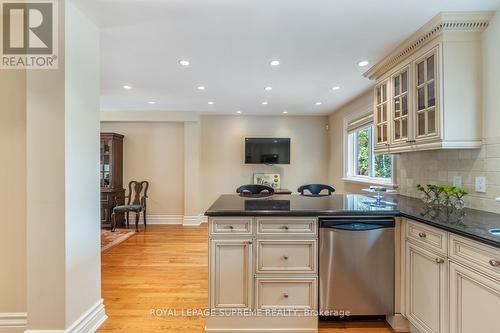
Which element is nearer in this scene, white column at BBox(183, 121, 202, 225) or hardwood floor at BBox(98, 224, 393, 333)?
hardwood floor at BBox(98, 224, 393, 333)

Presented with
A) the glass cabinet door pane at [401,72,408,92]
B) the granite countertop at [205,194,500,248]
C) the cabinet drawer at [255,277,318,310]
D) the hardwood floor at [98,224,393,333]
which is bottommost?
the hardwood floor at [98,224,393,333]

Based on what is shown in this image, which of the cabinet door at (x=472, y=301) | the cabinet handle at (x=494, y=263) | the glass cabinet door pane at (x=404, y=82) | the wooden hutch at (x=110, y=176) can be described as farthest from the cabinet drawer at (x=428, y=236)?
the wooden hutch at (x=110, y=176)

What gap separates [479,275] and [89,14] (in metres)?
3.14

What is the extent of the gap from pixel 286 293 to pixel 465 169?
6.02 feet

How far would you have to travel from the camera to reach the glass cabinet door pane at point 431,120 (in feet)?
6.88

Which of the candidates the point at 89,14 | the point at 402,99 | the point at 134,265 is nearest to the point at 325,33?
the point at 402,99

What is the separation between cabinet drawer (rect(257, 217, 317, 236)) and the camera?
1978mm

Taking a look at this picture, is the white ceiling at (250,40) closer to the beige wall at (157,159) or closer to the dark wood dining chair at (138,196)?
the beige wall at (157,159)

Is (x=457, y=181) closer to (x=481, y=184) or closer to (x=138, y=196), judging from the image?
(x=481, y=184)

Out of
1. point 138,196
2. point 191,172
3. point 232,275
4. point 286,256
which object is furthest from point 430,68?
point 138,196

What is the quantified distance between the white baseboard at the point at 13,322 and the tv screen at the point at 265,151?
439 centimetres

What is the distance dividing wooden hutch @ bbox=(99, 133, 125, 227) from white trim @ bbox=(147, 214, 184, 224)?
0.57 metres

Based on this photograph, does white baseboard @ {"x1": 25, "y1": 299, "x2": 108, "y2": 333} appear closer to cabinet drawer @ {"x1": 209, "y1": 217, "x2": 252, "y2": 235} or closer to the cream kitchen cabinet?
cabinet drawer @ {"x1": 209, "y1": 217, "x2": 252, "y2": 235}

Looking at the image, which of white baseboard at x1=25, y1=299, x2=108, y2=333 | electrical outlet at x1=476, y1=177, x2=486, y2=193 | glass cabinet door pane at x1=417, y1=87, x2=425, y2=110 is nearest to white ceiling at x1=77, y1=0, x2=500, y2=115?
glass cabinet door pane at x1=417, y1=87, x2=425, y2=110
